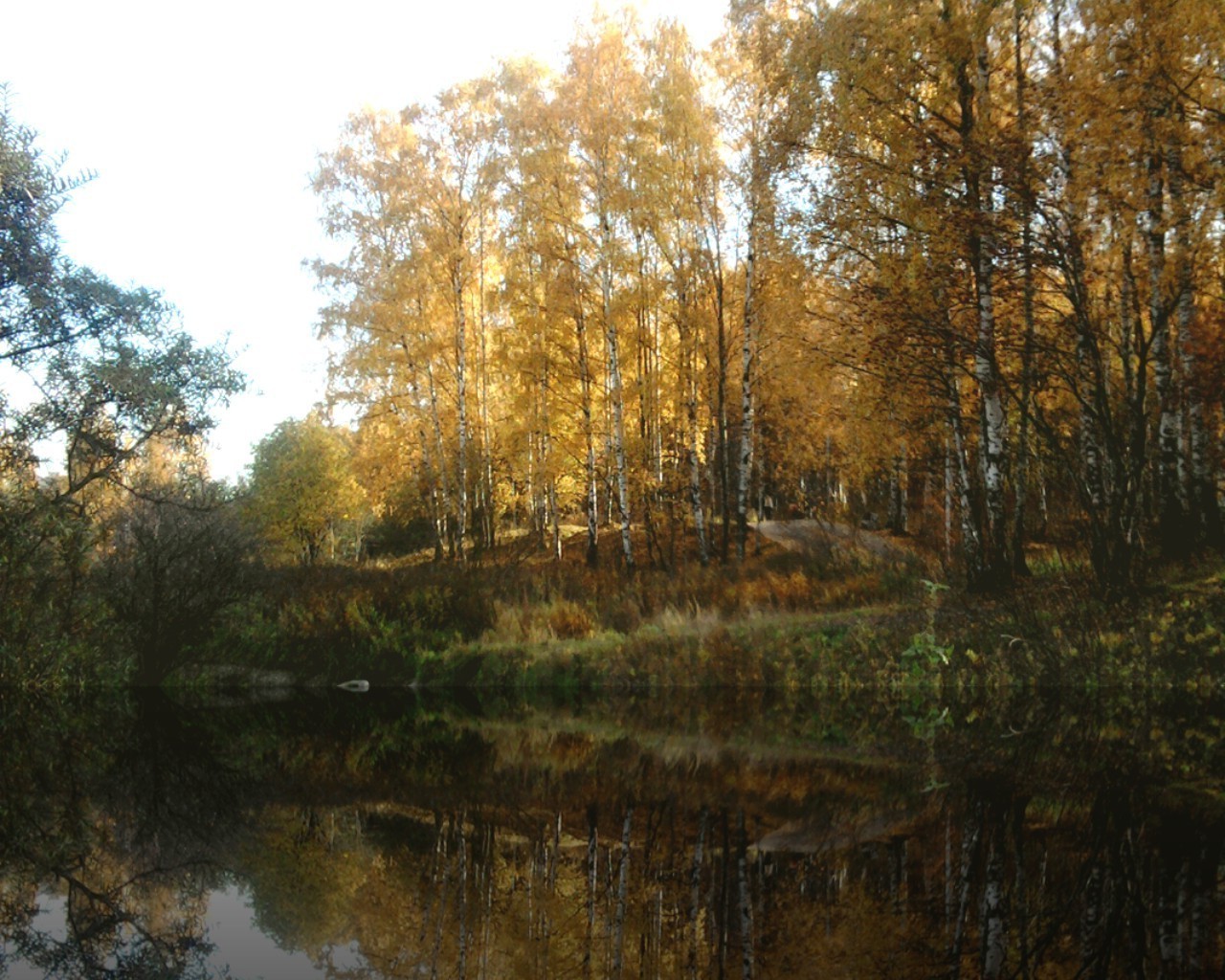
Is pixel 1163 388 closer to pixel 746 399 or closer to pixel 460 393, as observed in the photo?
pixel 746 399

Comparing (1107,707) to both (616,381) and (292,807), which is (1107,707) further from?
(616,381)

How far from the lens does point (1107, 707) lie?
10438mm

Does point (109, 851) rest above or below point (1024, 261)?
below

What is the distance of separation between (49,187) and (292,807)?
31.2ft

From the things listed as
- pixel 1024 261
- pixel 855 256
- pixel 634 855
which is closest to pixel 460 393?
pixel 855 256

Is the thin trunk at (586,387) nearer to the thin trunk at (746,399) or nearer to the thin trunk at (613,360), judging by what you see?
the thin trunk at (613,360)

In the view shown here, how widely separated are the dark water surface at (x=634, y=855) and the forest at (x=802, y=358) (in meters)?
4.28

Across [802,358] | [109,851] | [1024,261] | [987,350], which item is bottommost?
[109,851]

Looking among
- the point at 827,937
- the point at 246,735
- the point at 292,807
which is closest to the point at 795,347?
the point at 246,735

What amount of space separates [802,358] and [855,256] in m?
3.09

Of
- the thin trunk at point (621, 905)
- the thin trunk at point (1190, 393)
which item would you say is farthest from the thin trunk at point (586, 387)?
the thin trunk at point (621, 905)

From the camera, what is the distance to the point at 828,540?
19.8 meters

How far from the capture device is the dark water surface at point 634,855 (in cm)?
372

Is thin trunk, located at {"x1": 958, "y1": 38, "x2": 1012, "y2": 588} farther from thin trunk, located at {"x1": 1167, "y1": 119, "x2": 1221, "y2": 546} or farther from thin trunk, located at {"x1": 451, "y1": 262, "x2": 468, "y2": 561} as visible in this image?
thin trunk, located at {"x1": 451, "y1": 262, "x2": 468, "y2": 561}
